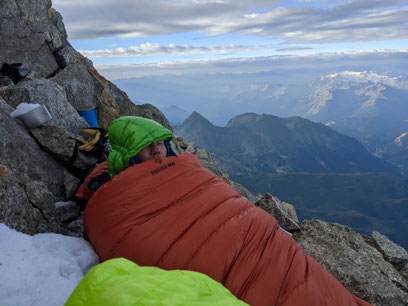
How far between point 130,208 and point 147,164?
883 mm

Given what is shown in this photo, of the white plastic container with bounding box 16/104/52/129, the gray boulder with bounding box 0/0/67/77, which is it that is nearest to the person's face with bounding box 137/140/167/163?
the white plastic container with bounding box 16/104/52/129

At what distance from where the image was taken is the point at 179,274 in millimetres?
2381

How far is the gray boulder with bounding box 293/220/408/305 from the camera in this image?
5.64 metres

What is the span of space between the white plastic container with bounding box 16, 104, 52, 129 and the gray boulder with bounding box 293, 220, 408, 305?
6.46m

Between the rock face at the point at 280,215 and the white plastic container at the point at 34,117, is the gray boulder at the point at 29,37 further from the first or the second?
the rock face at the point at 280,215

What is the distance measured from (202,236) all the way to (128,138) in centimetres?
248

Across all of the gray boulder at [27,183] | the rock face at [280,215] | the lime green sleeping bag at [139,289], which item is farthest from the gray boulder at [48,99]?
the lime green sleeping bag at [139,289]

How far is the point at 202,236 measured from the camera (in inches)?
165

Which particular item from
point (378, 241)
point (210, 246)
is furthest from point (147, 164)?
point (378, 241)

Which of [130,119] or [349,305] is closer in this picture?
[349,305]

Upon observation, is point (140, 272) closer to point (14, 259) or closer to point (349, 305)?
point (14, 259)

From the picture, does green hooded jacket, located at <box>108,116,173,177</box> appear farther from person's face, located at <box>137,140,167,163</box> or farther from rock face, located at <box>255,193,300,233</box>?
rock face, located at <box>255,193,300,233</box>

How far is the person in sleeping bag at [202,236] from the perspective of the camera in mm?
3891

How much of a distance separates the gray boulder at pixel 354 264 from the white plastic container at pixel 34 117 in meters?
6.46
